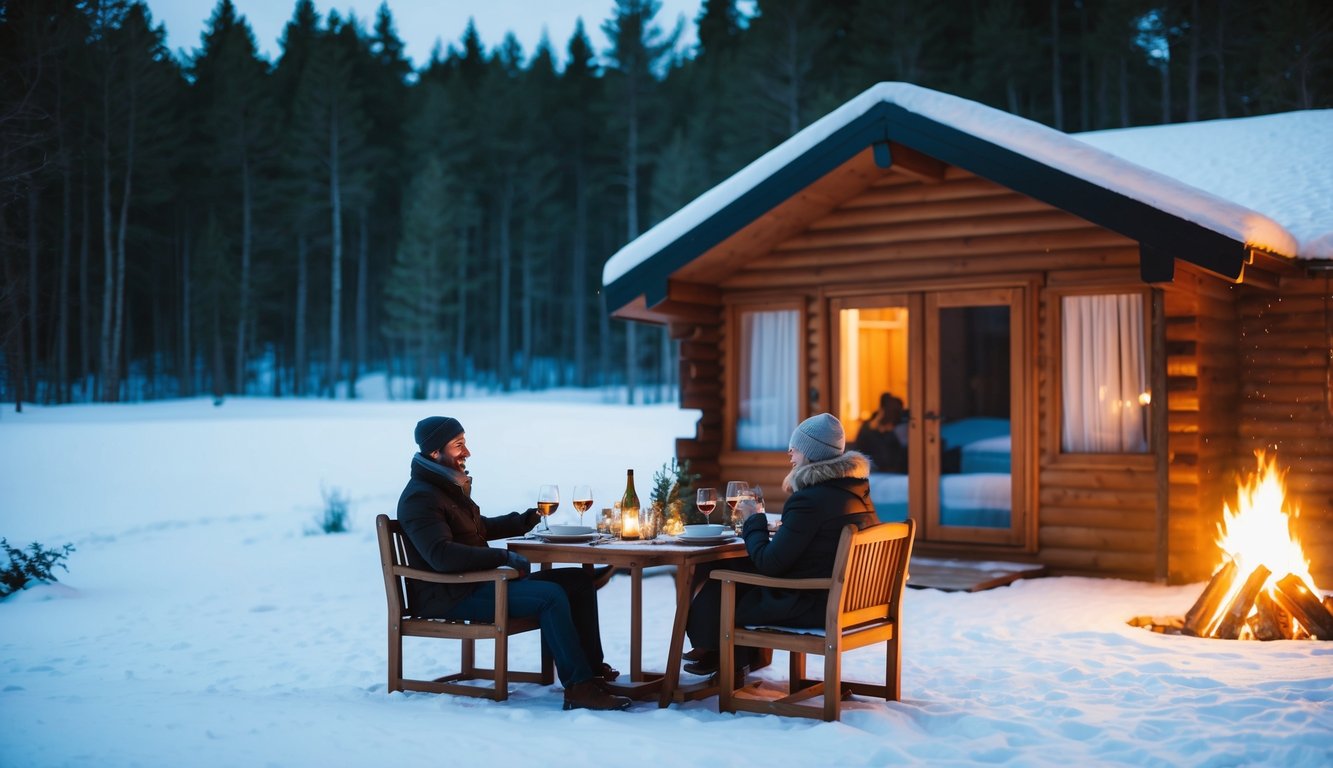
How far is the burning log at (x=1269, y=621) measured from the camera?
709cm

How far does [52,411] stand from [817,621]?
66.5 ft

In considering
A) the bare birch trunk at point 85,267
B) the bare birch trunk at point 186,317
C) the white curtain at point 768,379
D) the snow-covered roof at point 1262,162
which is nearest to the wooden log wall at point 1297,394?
the snow-covered roof at point 1262,162

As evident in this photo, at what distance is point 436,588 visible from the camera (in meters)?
5.48

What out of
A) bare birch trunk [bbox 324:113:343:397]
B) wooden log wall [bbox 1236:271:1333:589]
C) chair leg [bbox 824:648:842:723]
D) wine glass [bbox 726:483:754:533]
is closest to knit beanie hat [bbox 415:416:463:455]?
wine glass [bbox 726:483:754:533]

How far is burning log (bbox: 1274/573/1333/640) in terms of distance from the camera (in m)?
7.09

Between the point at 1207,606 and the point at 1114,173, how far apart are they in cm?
309

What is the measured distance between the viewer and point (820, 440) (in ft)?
17.0

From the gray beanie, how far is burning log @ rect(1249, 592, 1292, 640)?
3.65 meters

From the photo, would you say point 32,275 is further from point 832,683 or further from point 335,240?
point 335,240

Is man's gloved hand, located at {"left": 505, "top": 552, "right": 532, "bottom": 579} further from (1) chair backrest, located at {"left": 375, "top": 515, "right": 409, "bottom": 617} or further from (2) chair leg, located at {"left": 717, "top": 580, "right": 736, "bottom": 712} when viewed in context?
(2) chair leg, located at {"left": 717, "top": 580, "right": 736, "bottom": 712}

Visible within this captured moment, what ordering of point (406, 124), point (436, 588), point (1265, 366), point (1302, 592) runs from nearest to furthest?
point (436, 588), point (1302, 592), point (1265, 366), point (406, 124)

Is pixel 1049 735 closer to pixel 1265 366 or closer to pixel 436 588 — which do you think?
pixel 436 588

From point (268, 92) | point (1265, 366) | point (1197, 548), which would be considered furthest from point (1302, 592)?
point (268, 92)

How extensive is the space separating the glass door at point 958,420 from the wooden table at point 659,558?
14.7 feet
